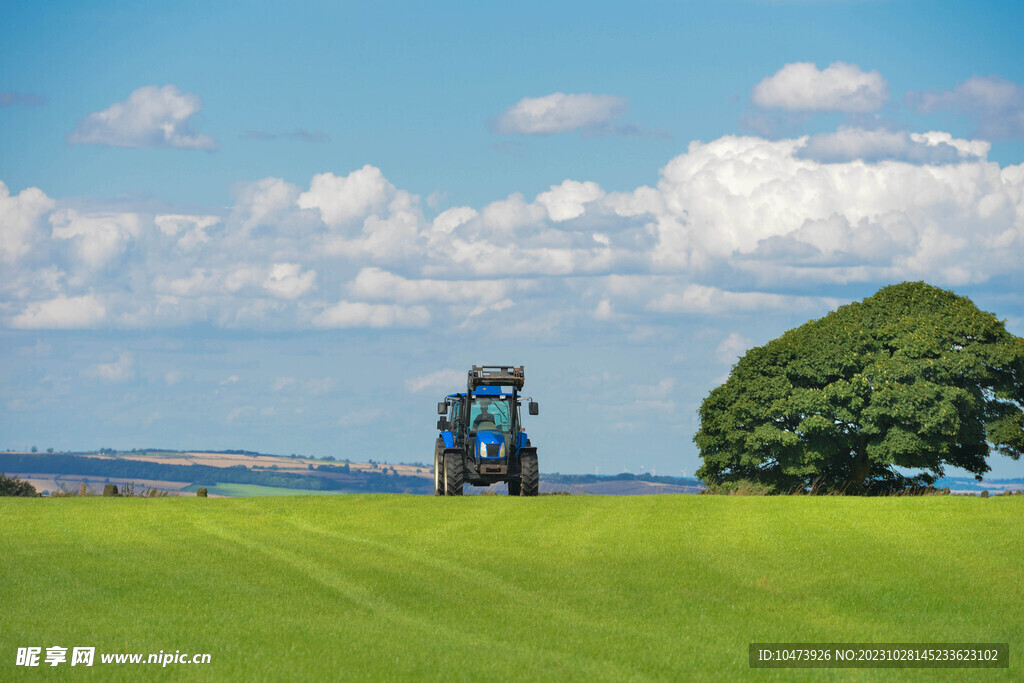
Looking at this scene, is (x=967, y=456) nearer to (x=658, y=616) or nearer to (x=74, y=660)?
(x=658, y=616)

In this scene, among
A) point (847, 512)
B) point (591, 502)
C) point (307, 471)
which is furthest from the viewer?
point (307, 471)

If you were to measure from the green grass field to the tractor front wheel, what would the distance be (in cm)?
619

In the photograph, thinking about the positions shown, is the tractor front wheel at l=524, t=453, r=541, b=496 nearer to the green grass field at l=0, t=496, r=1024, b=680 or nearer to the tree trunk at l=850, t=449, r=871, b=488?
the green grass field at l=0, t=496, r=1024, b=680

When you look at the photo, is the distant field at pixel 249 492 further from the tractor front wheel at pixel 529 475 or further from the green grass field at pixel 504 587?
the green grass field at pixel 504 587

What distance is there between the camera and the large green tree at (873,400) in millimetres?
Result: 40594

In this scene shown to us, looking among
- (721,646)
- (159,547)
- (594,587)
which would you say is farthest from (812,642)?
(159,547)

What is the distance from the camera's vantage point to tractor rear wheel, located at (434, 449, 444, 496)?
112 feet

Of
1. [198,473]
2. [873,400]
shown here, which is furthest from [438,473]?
[198,473]

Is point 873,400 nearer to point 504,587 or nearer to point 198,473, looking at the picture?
point 504,587

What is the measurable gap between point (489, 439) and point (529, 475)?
1578 millimetres

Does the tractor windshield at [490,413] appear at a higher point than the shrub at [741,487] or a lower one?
higher

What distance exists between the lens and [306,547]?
20328mm

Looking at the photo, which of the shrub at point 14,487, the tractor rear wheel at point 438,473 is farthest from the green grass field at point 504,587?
the shrub at point 14,487

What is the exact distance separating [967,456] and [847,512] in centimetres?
2078
